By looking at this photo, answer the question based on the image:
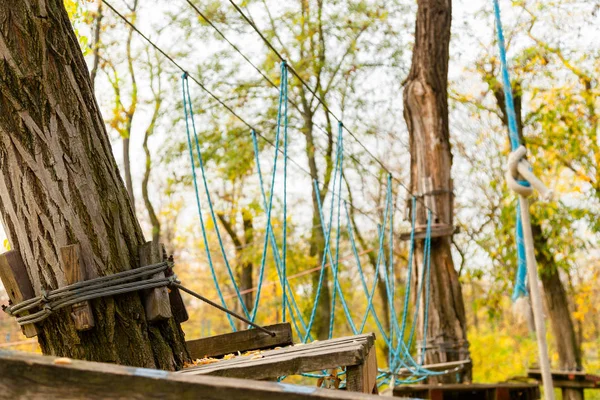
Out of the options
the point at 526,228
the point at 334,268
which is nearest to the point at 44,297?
the point at 526,228

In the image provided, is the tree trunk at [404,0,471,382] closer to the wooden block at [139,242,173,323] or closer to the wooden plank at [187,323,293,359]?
the wooden plank at [187,323,293,359]

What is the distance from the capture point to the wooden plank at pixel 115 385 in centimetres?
90

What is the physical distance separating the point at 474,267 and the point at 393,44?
140 inches

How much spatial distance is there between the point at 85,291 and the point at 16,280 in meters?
0.16

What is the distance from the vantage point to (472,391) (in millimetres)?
4535

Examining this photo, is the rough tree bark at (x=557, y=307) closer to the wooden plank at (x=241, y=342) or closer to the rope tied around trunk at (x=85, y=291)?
the wooden plank at (x=241, y=342)

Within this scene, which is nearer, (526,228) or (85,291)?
(85,291)

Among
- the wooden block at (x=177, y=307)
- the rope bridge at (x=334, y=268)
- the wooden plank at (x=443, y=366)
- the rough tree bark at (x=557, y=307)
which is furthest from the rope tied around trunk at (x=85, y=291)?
the rough tree bark at (x=557, y=307)

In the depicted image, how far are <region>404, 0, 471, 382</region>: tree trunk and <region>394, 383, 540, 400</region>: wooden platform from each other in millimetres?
361

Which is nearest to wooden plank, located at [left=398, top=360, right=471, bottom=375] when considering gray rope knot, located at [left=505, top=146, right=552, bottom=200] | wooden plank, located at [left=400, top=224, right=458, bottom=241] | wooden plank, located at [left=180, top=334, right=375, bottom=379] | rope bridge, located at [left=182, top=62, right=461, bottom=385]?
rope bridge, located at [left=182, top=62, right=461, bottom=385]

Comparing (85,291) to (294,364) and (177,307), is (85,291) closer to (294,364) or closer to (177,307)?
(177,307)

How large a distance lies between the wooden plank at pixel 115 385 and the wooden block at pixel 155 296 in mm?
791

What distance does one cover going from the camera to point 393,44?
12453mm

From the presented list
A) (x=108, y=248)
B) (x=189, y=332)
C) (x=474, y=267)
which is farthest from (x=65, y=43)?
(x=189, y=332)
